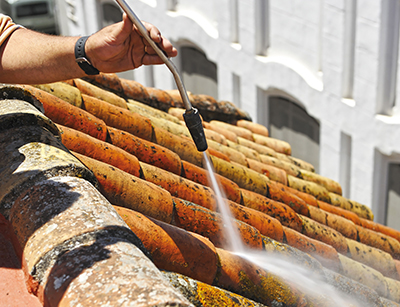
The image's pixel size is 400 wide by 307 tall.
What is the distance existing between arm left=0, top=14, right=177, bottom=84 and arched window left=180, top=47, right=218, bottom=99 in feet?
28.7

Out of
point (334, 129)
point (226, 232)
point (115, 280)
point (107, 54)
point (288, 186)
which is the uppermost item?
point (107, 54)

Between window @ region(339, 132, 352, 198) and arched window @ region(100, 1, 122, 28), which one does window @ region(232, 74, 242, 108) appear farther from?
arched window @ region(100, 1, 122, 28)

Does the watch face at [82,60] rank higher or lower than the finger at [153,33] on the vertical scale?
lower

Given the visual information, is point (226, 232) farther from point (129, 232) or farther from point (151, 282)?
point (151, 282)

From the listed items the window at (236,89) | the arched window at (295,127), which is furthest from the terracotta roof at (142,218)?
the window at (236,89)

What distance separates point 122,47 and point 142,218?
741mm

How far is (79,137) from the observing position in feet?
8.09

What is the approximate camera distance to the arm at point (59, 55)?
2.08 meters

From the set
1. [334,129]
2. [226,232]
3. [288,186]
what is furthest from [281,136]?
[226,232]

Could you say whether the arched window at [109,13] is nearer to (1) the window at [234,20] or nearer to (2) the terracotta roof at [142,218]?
(1) the window at [234,20]

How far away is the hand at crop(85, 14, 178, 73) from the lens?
2006mm

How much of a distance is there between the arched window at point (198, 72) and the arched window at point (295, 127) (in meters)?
1.98

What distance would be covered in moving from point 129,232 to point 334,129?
657 centimetres

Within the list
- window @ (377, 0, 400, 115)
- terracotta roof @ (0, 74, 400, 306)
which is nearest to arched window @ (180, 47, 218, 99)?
window @ (377, 0, 400, 115)
